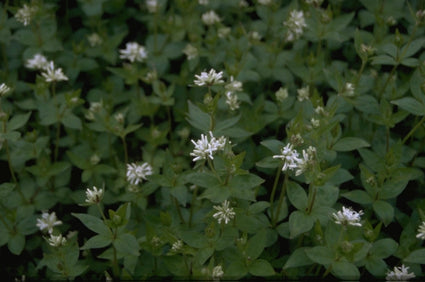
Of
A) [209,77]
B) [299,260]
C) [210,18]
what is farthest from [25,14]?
[299,260]

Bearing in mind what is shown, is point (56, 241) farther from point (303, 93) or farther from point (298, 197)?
point (303, 93)

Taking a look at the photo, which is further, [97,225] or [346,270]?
[97,225]

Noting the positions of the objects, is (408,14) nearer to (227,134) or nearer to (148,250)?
(227,134)

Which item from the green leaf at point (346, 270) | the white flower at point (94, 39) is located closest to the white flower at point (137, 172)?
the green leaf at point (346, 270)

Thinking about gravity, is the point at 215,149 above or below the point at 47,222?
above

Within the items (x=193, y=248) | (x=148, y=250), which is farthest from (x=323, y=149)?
(x=148, y=250)

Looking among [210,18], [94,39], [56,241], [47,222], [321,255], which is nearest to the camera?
[321,255]

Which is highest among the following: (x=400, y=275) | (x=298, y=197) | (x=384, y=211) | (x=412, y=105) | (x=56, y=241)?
(x=412, y=105)

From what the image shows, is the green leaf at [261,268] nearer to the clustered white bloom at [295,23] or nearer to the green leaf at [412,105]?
the green leaf at [412,105]
